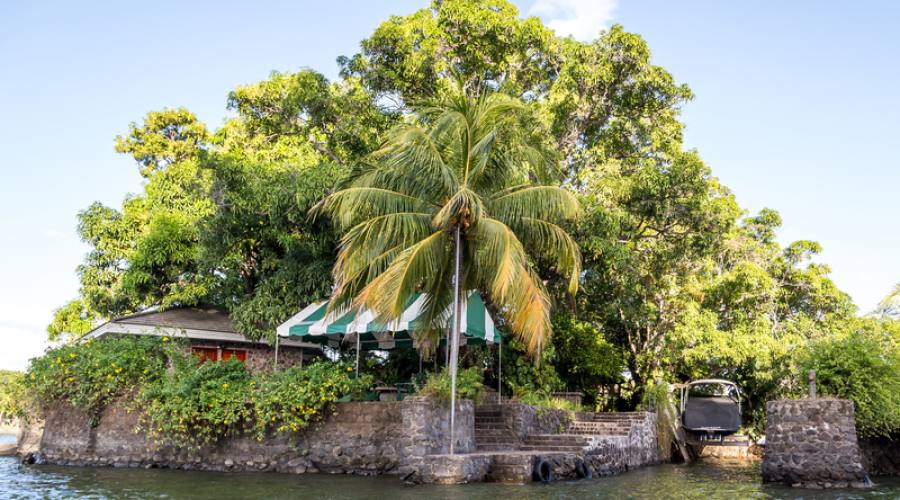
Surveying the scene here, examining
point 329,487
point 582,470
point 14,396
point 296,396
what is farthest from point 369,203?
point 14,396

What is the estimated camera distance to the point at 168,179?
25172mm

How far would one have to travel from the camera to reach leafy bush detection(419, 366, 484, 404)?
13.5 meters

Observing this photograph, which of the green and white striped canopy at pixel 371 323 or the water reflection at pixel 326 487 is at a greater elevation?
the green and white striped canopy at pixel 371 323

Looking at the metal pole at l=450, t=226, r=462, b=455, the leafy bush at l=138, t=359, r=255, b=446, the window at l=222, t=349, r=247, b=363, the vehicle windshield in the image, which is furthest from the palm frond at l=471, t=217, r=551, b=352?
the vehicle windshield

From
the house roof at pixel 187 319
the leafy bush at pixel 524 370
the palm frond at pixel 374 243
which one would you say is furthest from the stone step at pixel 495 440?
the house roof at pixel 187 319

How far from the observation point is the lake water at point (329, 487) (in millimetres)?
10898

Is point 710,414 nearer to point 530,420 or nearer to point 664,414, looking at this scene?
point 664,414

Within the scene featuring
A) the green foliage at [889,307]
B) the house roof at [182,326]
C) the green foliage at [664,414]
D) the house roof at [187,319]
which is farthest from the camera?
the green foliage at [889,307]

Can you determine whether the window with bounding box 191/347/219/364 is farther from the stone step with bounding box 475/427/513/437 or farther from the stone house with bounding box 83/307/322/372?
the stone step with bounding box 475/427/513/437

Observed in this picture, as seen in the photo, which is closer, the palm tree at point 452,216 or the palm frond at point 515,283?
the palm frond at point 515,283

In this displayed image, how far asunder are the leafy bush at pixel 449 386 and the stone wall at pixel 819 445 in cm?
586

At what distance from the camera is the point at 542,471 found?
43.2 feet

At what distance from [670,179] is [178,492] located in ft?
44.8

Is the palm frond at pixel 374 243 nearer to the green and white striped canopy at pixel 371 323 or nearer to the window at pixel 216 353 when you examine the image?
the green and white striped canopy at pixel 371 323
